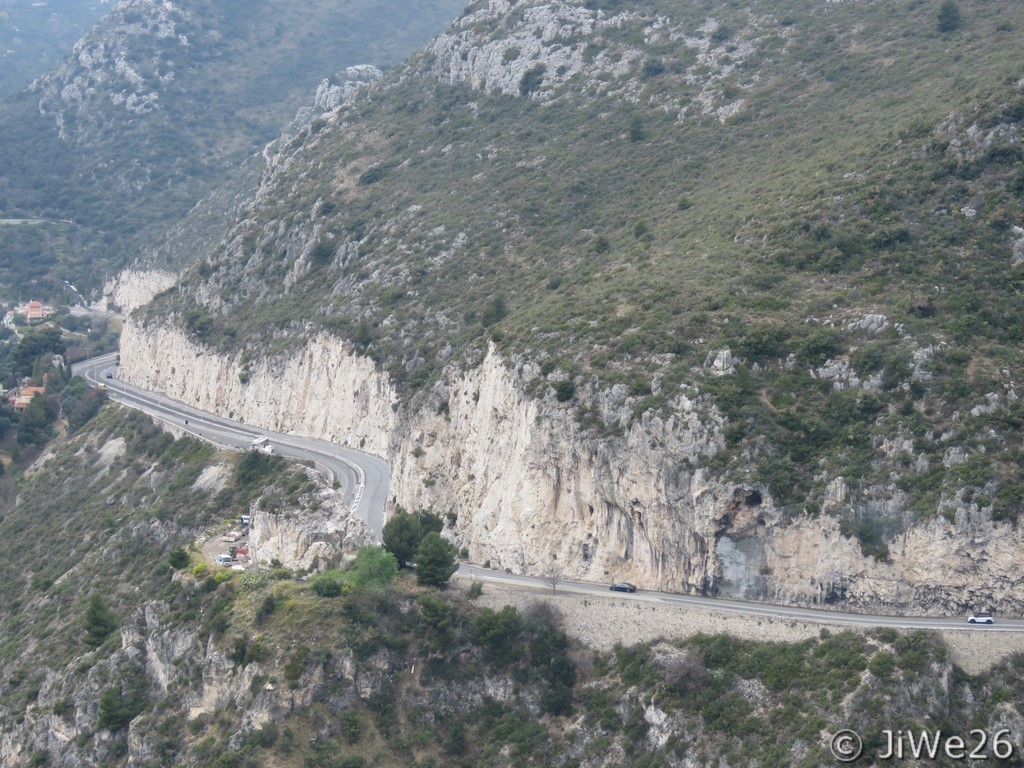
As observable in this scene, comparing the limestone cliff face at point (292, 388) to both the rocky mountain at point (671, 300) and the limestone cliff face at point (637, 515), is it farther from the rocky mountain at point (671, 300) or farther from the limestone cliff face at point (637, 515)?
the limestone cliff face at point (637, 515)

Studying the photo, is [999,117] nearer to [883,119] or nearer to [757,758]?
[883,119]

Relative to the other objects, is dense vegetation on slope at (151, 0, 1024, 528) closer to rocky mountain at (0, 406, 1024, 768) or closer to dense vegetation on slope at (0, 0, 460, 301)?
rocky mountain at (0, 406, 1024, 768)

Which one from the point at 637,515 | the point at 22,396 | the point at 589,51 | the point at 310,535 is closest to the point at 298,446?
the point at 310,535

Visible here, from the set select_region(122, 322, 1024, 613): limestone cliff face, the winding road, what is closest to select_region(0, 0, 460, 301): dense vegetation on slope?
the winding road

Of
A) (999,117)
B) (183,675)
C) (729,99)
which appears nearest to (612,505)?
(183,675)

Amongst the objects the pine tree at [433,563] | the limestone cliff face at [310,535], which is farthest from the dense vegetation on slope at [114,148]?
the pine tree at [433,563]
